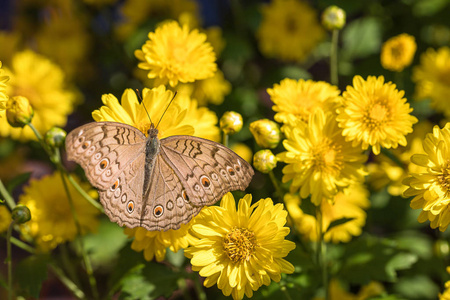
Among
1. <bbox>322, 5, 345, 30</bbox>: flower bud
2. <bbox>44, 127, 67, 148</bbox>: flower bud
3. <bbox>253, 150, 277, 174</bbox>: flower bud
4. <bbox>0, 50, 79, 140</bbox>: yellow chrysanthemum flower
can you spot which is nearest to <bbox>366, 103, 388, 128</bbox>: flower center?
<bbox>253, 150, 277, 174</bbox>: flower bud

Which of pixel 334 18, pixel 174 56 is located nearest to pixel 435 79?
pixel 334 18

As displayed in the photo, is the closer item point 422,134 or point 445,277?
point 445,277

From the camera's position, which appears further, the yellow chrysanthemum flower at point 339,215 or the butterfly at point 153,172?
the yellow chrysanthemum flower at point 339,215

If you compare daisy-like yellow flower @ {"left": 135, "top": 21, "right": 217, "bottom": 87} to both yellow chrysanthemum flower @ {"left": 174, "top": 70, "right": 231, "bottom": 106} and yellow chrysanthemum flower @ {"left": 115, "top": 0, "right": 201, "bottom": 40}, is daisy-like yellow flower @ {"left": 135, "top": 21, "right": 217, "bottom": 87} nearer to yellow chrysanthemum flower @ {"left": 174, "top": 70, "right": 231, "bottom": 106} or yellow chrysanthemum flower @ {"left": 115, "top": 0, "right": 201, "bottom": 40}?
yellow chrysanthemum flower @ {"left": 174, "top": 70, "right": 231, "bottom": 106}

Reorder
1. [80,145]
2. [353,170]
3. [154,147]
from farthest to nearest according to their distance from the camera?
[353,170], [154,147], [80,145]

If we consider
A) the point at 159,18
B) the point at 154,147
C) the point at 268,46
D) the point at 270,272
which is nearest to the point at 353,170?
the point at 270,272

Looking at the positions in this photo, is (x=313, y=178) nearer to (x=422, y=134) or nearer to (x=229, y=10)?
(x=422, y=134)

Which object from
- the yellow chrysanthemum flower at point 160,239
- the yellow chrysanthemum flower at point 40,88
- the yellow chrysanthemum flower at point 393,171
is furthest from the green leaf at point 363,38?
the yellow chrysanthemum flower at point 160,239

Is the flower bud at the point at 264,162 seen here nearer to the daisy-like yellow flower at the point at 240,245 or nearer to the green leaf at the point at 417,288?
the daisy-like yellow flower at the point at 240,245
